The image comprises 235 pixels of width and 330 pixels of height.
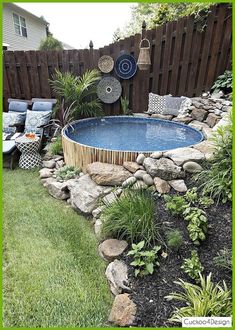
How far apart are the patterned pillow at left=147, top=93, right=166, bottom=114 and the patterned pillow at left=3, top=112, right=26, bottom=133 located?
9.70 ft

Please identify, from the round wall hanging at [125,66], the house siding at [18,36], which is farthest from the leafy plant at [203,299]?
the house siding at [18,36]

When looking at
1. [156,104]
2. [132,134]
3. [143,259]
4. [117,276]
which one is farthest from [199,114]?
[117,276]

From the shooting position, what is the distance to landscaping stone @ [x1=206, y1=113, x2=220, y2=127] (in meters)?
4.60

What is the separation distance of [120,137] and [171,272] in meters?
3.10

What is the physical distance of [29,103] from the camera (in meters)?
5.71

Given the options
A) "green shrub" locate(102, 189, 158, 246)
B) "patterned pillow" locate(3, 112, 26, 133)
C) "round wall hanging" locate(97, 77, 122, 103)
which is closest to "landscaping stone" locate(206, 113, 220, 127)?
"round wall hanging" locate(97, 77, 122, 103)

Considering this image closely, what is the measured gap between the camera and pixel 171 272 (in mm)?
2047

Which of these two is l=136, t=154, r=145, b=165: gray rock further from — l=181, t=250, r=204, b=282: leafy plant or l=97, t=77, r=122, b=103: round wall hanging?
l=97, t=77, r=122, b=103: round wall hanging

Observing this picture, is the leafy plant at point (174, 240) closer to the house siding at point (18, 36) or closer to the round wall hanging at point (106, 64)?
the round wall hanging at point (106, 64)

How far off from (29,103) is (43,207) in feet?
11.0

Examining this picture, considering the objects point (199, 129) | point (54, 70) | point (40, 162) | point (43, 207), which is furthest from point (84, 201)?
point (54, 70)

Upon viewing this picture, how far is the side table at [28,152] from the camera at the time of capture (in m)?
4.38

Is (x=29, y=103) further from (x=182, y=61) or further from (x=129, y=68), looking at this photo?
(x=182, y=61)

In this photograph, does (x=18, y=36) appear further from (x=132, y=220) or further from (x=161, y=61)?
(x=132, y=220)
